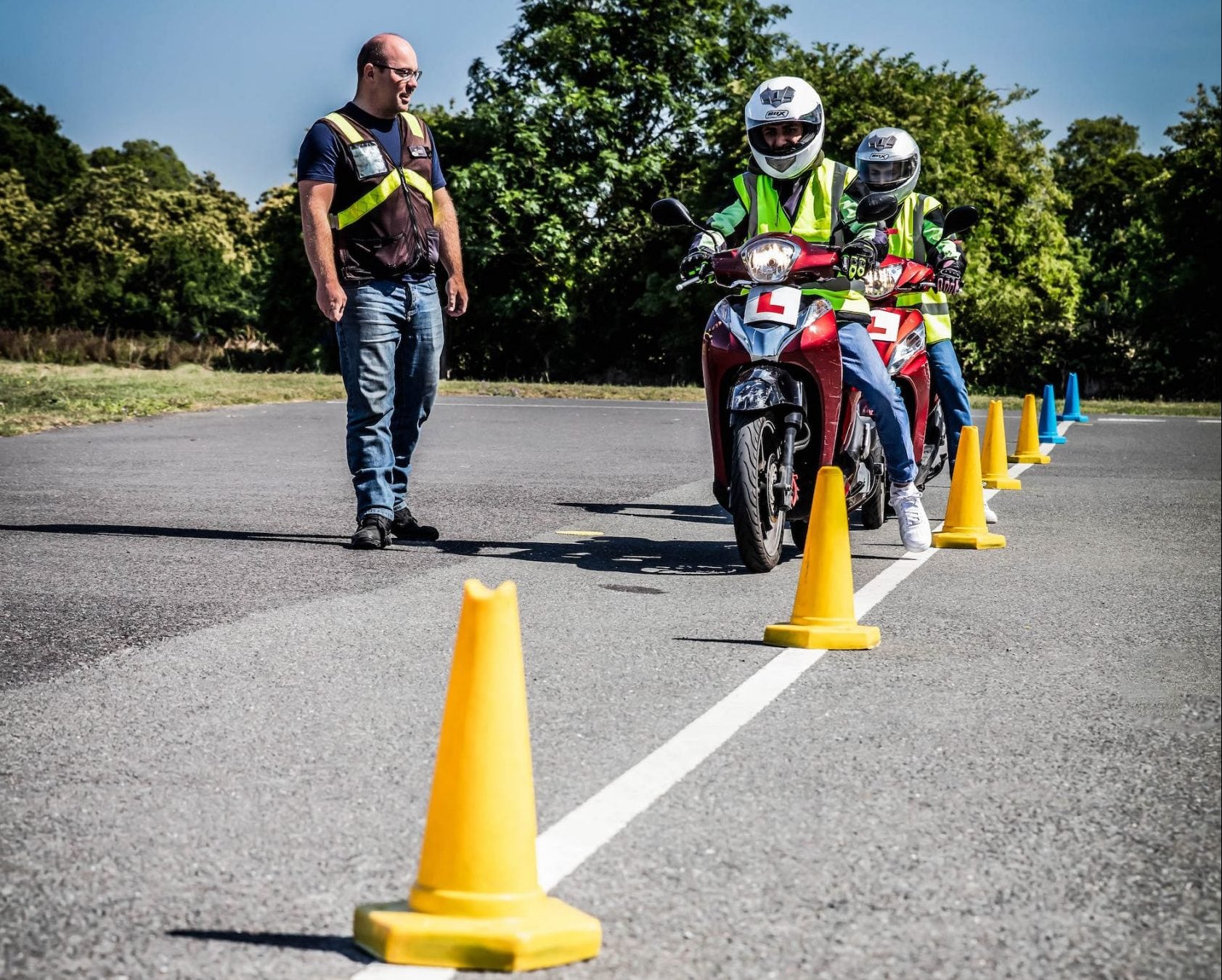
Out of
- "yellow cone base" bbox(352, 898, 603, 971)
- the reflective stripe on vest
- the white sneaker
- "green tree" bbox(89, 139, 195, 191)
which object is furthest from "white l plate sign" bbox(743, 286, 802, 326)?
"green tree" bbox(89, 139, 195, 191)

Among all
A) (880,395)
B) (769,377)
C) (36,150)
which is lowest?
(880,395)

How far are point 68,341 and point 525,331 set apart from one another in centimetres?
1229

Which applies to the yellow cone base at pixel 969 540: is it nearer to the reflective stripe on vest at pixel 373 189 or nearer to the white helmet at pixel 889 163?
the white helmet at pixel 889 163

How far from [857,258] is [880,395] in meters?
0.77

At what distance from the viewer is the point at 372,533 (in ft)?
26.5

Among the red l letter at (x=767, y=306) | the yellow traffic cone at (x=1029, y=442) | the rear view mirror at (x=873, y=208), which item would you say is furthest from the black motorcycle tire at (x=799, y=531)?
the yellow traffic cone at (x=1029, y=442)

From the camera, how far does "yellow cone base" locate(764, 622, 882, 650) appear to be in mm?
5621

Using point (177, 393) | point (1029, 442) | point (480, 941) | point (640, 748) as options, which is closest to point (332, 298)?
point (640, 748)

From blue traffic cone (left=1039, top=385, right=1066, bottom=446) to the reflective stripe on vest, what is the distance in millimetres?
10750

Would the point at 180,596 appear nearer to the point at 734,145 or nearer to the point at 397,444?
the point at 397,444

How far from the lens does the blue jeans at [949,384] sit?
10203mm

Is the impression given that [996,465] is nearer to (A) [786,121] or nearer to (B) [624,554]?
(B) [624,554]

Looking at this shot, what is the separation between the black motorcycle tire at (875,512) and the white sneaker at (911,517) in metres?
0.56

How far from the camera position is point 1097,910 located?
3.10 metres
